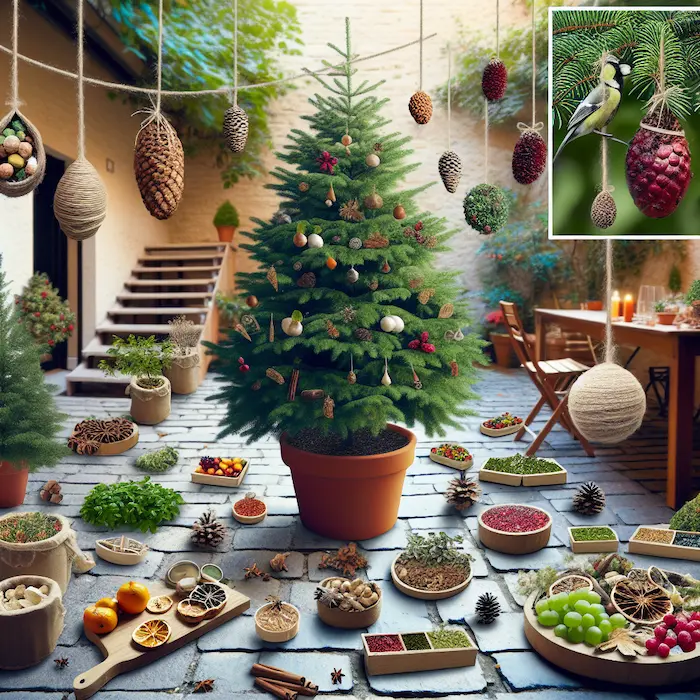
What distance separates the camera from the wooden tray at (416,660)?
7.16ft

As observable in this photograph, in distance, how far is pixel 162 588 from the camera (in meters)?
2.73

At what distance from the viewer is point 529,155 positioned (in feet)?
5.30

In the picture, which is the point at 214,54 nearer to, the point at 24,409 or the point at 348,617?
the point at 24,409

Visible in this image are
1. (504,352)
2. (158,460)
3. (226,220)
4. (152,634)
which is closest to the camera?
(152,634)

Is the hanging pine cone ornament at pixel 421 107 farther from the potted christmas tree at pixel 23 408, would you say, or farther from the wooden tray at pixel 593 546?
the potted christmas tree at pixel 23 408

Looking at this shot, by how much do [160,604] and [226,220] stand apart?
21.9 ft

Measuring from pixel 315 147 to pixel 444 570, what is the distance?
2.08 meters

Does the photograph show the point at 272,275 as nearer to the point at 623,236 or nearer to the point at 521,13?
the point at 623,236

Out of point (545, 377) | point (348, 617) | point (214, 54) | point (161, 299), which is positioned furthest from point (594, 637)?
point (161, 299)

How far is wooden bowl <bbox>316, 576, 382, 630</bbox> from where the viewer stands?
2457 mm

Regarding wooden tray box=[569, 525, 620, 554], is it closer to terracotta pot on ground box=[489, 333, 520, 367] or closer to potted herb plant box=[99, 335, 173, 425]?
potted herb plant box=[99, 335, 173, 425]

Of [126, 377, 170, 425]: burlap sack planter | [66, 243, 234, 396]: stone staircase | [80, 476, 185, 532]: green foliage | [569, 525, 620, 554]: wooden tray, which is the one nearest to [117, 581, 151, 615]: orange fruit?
[80, 476, 185, 532]: green foliage

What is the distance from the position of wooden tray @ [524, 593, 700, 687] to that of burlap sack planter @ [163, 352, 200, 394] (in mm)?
4855

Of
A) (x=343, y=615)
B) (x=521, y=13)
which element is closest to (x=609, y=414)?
(x=343, y=615)
